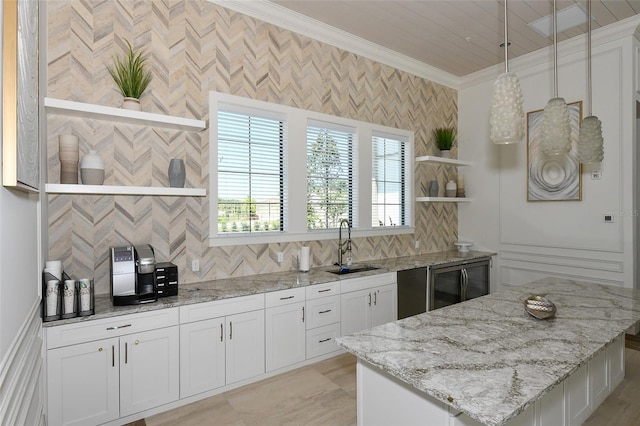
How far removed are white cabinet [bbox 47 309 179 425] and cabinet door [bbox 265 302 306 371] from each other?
29.5 inches

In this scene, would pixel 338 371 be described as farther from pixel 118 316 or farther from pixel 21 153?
pixel 21 153

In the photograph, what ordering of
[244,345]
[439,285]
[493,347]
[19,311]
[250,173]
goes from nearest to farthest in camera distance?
1. [19,311]
2. [493,347]
3. [244,345]
4. [250,173]
5. [439,285]

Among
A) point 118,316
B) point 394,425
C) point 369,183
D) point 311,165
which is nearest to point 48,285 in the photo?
point 118,316

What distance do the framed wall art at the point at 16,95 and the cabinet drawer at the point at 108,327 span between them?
3.74ft

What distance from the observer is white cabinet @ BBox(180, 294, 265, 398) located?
253cm

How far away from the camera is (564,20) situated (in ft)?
12.4

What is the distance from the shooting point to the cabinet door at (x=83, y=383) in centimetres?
207

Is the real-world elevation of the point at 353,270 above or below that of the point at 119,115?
below

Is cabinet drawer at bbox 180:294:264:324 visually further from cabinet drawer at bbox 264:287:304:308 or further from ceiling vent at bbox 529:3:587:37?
ceiling vent at bbox 529:3:587:37

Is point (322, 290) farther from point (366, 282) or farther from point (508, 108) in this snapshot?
point (508, 108)

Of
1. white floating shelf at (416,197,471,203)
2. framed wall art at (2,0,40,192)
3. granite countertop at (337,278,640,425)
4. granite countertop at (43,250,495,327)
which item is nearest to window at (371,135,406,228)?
white floating shelf at (416,197,471,203)

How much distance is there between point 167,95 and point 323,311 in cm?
234

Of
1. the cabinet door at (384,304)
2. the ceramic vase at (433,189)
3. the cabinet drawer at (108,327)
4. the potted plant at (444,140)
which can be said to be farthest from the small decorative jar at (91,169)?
the potted plant at (444,140)

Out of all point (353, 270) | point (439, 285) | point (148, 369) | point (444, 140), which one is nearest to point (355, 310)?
point (353, 270)
